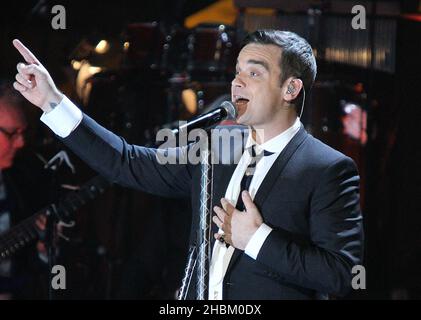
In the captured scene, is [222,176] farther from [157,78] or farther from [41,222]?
[157,78]

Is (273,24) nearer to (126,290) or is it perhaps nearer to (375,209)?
(375,209)

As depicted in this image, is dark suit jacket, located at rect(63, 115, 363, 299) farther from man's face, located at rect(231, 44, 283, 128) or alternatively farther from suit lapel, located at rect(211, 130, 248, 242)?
man's face, located at rect(231, 44, 283, 128)

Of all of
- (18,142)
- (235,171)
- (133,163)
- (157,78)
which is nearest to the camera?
(235,171)

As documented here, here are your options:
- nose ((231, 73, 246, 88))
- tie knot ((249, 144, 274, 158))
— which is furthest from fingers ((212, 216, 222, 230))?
nose ((231, 73, 246, 88))

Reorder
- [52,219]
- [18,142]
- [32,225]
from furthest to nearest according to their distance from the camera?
[18,142], [32,225], [52,219]

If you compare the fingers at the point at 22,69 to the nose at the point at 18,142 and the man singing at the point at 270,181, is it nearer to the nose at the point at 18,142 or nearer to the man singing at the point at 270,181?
the man singing at the point at 270,181

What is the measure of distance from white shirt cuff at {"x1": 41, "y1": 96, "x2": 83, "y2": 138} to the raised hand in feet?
0.14

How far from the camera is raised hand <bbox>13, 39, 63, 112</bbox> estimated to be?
8.49 ft

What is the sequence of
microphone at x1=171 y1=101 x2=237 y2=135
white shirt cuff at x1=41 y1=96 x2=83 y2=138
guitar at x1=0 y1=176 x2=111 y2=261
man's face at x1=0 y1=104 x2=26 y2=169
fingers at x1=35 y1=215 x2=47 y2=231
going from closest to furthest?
microphone at x1=171 y1=101 x2=237 y2=135, white shirt cuff at x1=41 y1=96 x2=83 y2=138, guitar at x1=0 y1=176 x2=111 y2=261, fingers at x1=35 y1=215 x2=47 y2=231, man's face at x1=0 y1=104 x2=26 y2=169

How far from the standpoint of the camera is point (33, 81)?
2629 millimetres

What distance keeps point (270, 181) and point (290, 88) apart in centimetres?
36

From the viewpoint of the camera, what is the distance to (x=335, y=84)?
5441mm

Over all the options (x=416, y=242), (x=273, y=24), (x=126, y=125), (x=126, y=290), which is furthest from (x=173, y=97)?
(x=416, y=242)

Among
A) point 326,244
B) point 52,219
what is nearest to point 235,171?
point 326,244
